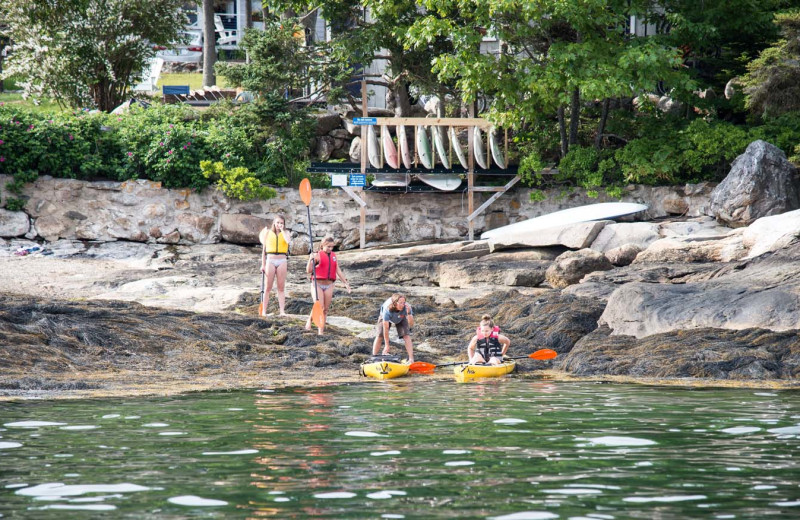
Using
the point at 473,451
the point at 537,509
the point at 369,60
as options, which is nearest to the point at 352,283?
the point at 369,60

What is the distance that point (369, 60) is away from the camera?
78.1 ft

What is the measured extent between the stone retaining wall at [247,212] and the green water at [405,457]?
13.5 meters

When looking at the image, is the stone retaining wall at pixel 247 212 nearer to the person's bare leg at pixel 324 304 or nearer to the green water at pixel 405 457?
the person's bare leg at pixel 324 304

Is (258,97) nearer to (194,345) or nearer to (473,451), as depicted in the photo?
(194,345)

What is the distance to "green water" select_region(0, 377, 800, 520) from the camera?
17.0 feet

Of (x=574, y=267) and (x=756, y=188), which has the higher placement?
(x=756, y=188)

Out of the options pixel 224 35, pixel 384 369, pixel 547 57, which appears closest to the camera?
pixel 384 369

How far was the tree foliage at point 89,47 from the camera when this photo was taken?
25.2 meters

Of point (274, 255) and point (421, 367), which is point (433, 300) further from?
point (421, 367)

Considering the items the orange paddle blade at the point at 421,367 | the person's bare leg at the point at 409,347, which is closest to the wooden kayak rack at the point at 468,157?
the person's bare leg at the point at 409,347

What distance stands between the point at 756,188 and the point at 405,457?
15.9m

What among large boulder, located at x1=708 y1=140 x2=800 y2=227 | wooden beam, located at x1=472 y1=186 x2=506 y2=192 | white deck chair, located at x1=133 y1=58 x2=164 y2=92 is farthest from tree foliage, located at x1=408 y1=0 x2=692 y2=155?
white deck chair, located at x1=133 y1=58 x2=164 y2=92

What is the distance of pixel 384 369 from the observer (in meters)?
11.6

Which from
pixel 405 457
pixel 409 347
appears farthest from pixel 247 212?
pixel 405 457
